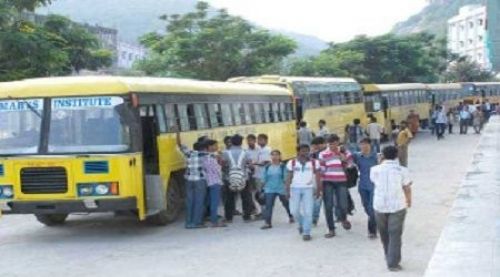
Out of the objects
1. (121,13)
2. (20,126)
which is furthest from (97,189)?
(121,13)

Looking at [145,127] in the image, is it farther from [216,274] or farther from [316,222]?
[216,274]

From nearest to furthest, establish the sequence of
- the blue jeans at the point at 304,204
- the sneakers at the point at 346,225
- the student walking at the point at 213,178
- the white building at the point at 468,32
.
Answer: the blue jeans at the point at 304,204
the sneakers at the point at 346,225
the student walking at the point at 213,178
the white building at the point at 468,32

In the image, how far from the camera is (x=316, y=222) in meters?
11.4

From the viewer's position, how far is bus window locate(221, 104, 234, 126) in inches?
614

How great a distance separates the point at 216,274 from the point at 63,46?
1375cm

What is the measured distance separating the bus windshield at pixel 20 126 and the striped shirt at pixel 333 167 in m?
3.99

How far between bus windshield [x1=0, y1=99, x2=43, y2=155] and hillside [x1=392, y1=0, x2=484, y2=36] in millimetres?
133792

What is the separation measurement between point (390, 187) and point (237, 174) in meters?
4.03

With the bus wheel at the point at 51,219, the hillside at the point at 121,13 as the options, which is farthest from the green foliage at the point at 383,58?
the hillside at the point at 121,13

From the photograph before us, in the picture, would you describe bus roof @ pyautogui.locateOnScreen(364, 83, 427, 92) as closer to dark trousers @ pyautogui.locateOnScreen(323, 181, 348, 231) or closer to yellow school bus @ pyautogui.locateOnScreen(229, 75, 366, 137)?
yellow school bus @ pyautogui.locateOnScreen(229, 75, 366, 137)

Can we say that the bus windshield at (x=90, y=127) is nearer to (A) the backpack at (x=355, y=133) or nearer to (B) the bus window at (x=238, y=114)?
(B) the bus window at (x=238, y=114)

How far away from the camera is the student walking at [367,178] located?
1022 cm

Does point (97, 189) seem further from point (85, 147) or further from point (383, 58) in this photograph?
point (383, 58)

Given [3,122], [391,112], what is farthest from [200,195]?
[391,112]
